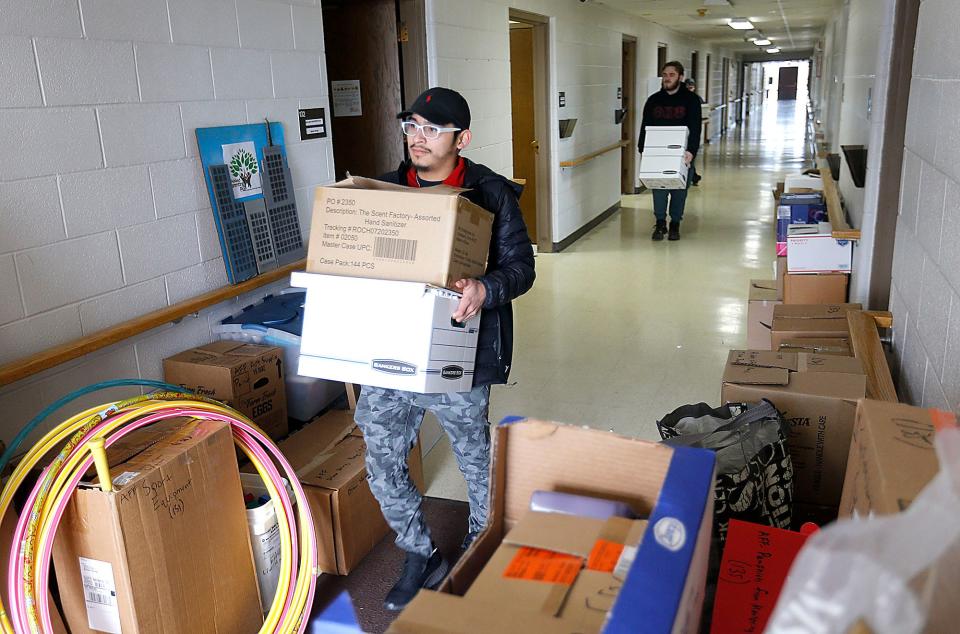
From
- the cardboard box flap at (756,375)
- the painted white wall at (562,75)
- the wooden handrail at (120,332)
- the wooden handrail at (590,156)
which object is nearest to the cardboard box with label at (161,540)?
the wooden handrail at (120,332)

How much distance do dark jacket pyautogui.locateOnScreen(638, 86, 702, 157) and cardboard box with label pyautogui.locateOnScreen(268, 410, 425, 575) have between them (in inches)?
214

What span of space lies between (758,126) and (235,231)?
2291 cm

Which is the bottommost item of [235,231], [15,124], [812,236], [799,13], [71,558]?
[71,558]

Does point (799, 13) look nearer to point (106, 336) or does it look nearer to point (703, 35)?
point (703, 35)

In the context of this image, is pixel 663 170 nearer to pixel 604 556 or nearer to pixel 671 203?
pixel 671 203

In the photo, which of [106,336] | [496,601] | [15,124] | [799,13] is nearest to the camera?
[496,601]

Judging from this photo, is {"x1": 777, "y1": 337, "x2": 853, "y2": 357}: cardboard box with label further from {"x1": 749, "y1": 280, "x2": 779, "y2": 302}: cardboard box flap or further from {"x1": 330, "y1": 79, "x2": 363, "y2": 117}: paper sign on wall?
{"x1": 330, "y1": 79, "x2": 363, "y2": 117}: paper sign on wall

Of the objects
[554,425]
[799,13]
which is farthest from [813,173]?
[554,425]

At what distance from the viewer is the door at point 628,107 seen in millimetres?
10109

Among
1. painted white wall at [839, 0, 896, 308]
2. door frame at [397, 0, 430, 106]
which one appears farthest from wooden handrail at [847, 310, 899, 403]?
door frame at [397, 0, 430, 106]

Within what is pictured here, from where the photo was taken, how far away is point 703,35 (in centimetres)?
1426

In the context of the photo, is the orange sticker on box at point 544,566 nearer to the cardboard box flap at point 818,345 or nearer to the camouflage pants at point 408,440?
the camouflage pants at point 408,440

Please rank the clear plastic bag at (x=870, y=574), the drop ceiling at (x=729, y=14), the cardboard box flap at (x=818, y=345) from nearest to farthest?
the clear plastic bag at (x=870, y=574)
the cardboard box flap at (x=818, y=345)
the drop ceiling at (x=729, y=14)

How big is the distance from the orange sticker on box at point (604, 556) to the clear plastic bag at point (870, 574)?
271mm
